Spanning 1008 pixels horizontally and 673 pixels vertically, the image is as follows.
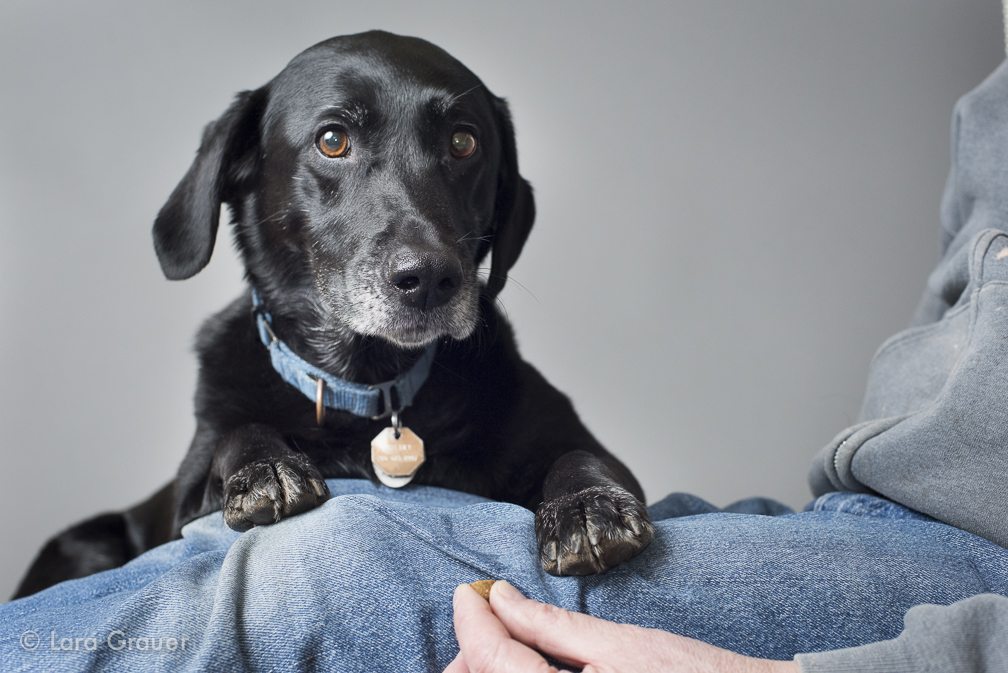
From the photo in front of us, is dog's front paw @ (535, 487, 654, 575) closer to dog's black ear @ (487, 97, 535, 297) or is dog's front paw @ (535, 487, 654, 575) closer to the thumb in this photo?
the thumb

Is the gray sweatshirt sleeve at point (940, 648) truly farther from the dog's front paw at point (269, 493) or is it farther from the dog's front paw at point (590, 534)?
the dog's front paw at point (269, 493)

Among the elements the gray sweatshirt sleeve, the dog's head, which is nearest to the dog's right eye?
the dog's head

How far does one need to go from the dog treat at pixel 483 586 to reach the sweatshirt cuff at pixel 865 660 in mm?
306

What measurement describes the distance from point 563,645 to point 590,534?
0.57 feet

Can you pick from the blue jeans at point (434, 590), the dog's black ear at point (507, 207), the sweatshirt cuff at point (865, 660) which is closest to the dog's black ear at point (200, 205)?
the dog's black ear at point (507, 207)

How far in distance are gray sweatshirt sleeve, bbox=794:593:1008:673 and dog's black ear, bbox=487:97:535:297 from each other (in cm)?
101

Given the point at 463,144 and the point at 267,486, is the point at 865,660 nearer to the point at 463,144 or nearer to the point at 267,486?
the point at 267,486

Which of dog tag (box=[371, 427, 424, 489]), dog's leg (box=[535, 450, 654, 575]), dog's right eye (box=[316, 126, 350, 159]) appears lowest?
dog tag (box=[371, 427, 424, 489])

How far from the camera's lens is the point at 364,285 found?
1421 millimetres

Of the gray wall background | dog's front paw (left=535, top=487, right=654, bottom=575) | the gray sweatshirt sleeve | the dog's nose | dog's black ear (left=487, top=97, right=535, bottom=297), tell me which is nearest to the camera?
the gray sweatshirt sleeve

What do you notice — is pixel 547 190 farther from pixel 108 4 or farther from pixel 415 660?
pixel 415 660

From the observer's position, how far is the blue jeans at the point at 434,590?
848 millimetres

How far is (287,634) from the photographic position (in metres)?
0.85

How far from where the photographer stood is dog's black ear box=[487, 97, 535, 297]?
5.68 feet
